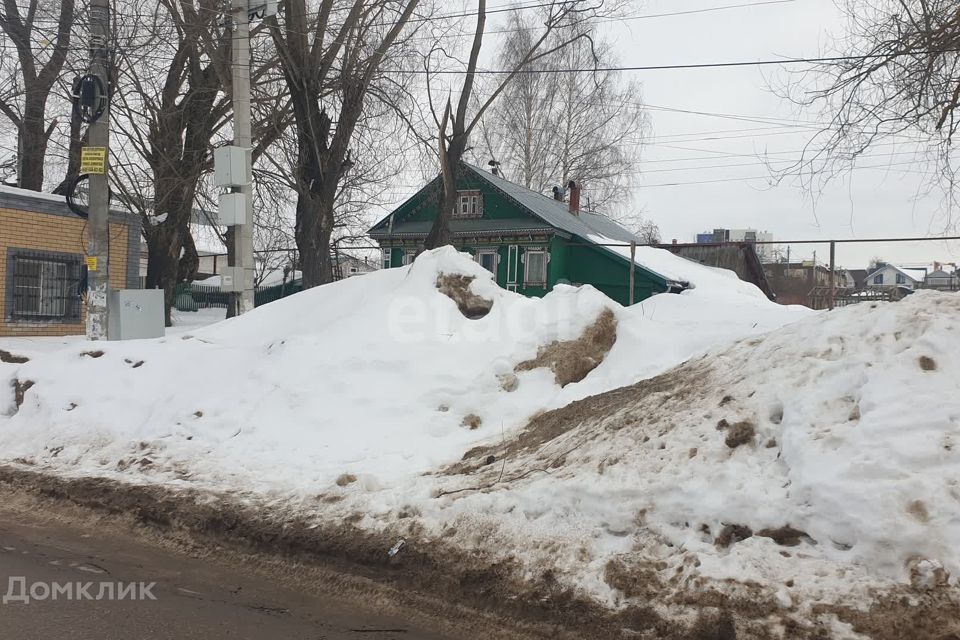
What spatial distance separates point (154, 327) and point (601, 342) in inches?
285

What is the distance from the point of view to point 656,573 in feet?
12.6

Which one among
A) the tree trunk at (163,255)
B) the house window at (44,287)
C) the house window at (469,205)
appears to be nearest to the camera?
the house window at (44,287)

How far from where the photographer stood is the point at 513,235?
88.9ft

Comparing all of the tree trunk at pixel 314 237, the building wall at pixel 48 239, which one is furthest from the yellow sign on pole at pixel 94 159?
the building wall at pixel 48 239

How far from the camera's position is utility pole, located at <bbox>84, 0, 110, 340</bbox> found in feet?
35.2

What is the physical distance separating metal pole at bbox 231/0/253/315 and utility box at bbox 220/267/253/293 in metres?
0.01

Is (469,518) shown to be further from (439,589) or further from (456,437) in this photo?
(456,437)

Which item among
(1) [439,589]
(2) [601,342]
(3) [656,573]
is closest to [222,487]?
(1) [439,589]

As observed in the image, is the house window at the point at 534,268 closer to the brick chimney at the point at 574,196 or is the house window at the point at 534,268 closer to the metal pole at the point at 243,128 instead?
the brick chimney at the point at 574,196

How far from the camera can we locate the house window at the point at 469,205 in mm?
28453

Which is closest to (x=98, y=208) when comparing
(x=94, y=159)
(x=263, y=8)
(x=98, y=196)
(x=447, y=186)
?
(x=98, y=196)

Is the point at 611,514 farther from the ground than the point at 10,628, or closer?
farther from the ground

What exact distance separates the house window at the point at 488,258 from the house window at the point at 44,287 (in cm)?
1472

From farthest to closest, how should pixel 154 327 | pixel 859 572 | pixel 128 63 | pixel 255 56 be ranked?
pixel 255 56, pixel 128 63, pixel 154 327, pixel 859 572
